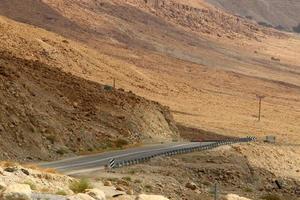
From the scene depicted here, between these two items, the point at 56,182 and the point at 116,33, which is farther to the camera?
the point at 116,33

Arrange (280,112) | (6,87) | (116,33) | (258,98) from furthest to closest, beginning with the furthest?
(116,33)
(258,98)
(280,112)
(6,87)

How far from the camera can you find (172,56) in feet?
485

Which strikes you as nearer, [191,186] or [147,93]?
[191,186]

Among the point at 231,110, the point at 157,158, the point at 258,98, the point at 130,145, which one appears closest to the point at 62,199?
the point at 157,158

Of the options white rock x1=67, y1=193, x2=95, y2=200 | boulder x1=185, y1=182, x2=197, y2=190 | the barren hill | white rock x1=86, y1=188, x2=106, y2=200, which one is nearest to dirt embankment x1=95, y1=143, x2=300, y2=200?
boulder x1=185, y1=182, x2=197, y2=190

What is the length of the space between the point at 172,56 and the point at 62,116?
325 ft

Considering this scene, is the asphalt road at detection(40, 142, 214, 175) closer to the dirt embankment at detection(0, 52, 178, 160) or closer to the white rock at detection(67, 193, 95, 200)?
the dirt embankment at detection(0, 52, 178, 160)

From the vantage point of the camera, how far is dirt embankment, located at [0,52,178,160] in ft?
139

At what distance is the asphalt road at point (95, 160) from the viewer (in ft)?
125

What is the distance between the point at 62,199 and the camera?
17750mm

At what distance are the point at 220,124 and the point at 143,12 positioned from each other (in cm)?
8261

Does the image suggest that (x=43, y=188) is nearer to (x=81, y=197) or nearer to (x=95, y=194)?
(x=95, y=194)

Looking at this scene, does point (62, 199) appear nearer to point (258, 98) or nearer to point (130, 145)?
point (130, 145)

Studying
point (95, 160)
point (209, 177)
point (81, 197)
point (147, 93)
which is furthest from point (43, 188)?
point (147, 93)
